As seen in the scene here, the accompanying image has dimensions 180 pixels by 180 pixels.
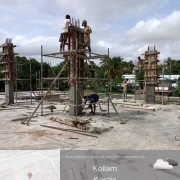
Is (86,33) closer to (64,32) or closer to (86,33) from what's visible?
(86,33)

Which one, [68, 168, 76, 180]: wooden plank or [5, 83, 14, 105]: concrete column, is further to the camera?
[5, 83, 14, 105]: concrete column

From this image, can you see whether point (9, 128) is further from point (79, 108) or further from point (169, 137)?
point (169, 137)

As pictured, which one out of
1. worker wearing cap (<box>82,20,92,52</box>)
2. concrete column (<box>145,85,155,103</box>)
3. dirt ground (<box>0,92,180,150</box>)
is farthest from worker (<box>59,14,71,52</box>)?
concrete column (<box>145,85,155,103</box>)

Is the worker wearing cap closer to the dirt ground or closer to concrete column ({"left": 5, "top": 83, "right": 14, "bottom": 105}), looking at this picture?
the dirt ground

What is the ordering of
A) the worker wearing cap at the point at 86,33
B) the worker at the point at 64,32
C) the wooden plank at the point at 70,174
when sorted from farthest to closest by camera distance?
the worker wearing cap at the point at 86,33 < the worker at the point at 64,32 < the wooden plank at the point at 70,174

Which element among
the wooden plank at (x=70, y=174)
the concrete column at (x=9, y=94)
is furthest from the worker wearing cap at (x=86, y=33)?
the concrete column at (x=9, y=94)

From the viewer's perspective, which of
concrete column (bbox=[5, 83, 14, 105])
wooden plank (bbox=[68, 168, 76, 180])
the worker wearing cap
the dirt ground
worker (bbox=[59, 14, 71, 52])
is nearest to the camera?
wooden plank (bbox=[68, 168, 76, 180])

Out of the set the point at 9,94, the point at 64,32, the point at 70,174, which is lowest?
the point at 70,174

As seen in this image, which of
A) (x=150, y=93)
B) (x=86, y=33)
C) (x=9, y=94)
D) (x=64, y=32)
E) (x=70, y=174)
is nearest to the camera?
(x=70, y=174)

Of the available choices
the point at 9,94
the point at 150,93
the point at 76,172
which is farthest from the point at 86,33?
the point at 9,94

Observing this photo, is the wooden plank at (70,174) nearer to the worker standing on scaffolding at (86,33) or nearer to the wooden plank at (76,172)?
the wooden plank at (76,172)

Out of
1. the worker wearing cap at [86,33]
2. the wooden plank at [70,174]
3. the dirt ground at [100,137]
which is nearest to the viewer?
the wooden plank at [70,174]

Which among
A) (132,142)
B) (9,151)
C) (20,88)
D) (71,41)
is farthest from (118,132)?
(20,88)

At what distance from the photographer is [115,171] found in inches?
181
